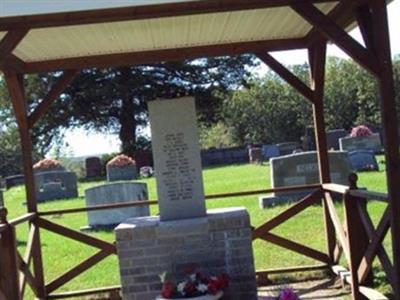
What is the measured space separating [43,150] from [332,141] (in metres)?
18.2

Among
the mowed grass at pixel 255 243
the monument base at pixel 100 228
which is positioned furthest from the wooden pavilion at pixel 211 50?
the monument base at pixel 100 228

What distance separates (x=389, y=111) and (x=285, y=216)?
136 inches

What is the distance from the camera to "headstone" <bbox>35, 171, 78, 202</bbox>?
22125mm

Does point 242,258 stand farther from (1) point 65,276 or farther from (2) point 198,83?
(2) point 198,83

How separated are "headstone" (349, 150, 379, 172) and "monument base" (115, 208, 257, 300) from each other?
13.9 m

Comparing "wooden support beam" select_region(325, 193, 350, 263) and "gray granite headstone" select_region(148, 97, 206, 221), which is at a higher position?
"gray granite headstone" select_region(148, 97, 206, 221)

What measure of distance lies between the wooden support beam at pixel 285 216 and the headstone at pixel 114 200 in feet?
17.4

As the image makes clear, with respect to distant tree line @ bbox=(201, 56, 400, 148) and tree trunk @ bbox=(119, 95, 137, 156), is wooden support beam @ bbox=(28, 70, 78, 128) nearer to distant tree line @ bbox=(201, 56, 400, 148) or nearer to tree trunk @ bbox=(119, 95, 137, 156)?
tree trunk @ bbox=(119, 95, 137, 156)

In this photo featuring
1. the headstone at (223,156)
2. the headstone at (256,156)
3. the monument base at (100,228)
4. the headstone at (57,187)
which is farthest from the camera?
the headstone at (223,156)

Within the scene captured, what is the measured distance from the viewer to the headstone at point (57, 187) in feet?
72.6

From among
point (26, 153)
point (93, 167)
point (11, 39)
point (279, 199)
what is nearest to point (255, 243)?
point (279, 199)

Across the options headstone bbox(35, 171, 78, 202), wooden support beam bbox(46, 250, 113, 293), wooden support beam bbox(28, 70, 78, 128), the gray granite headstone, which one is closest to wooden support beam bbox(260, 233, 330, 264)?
the gray granite headstone

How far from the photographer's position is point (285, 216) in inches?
348

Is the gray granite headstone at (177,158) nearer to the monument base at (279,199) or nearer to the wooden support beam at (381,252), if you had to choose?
the wooden support beam at (381,252)
